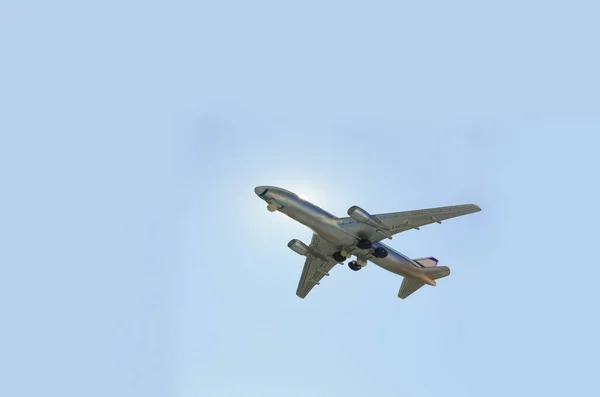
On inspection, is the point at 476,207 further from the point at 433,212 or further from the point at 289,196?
the point at 289,196

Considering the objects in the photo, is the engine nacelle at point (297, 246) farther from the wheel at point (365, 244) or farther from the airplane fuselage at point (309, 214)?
the wheel at point (365, 244)

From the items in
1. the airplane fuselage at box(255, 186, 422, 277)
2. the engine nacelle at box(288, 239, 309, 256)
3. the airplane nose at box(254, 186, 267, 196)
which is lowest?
the engine nacelle at box(288, 239, 309, 256)

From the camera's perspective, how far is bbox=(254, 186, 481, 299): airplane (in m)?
70.8

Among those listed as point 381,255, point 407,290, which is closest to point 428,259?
point 407,290

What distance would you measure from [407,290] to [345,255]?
10.6 m

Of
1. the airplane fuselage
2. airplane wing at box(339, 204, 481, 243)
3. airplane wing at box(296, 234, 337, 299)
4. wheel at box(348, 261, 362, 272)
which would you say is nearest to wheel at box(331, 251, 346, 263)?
wheel at box(348, 261, 362, 272)

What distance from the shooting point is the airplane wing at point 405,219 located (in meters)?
70.7

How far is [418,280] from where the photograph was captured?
80688 millimetres

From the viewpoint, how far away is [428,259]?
81750 millimetres

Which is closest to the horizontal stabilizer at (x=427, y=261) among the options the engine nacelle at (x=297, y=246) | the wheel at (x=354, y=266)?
the wheel at (x=354, y=266)

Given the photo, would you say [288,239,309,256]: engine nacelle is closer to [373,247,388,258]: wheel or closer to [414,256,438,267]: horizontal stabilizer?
[373,247,388,258]: wheel

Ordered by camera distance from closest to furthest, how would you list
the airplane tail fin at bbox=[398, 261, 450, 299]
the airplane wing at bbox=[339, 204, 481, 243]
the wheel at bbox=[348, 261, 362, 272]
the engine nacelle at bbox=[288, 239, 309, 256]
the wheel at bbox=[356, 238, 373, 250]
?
the airplane wing at bbox=[339, 204, 481, 243]
the wheel at bbox=[356, 238, 373, 250]
the wheel at bbox=[348, 261, 362, 272]
the engine nacelle at bbox=[288, 239, 309, 256]
the airplane tail fin at bbox=[398, 261, 450, 299]

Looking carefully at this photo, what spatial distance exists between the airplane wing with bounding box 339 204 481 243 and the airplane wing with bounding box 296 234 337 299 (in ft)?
19.1

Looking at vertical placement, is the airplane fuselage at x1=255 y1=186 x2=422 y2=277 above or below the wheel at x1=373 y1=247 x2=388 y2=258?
above
